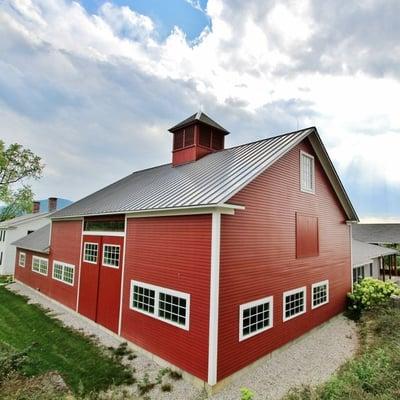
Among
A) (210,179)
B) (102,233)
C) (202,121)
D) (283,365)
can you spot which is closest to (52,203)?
(102,233)

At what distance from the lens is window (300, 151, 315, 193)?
10484 millimetres

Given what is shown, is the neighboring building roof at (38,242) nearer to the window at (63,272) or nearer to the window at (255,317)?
the window at (63,272)

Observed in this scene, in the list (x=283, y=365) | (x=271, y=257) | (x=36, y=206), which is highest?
(x=36, y=206)

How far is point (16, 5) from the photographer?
11.8 meters

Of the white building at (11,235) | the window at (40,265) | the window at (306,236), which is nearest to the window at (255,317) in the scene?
the window at (306,236)

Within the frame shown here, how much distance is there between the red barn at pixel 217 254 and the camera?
6914mm

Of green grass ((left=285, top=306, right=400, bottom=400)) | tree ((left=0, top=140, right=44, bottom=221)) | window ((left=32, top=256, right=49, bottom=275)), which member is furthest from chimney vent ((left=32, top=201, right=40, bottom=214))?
green grass ((left=285, top=306, right=400, bottom=400))

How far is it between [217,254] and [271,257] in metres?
2.71

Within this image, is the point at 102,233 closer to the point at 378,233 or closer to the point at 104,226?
the point at 104,226

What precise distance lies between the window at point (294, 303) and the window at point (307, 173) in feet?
12.9

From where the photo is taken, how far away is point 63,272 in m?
13.9

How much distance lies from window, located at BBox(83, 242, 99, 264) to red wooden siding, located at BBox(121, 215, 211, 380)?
275cm

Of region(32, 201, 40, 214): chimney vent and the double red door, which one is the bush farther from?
region(32, 201, 40, 214): chimney vent

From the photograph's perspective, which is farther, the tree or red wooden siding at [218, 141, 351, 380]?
the tree
